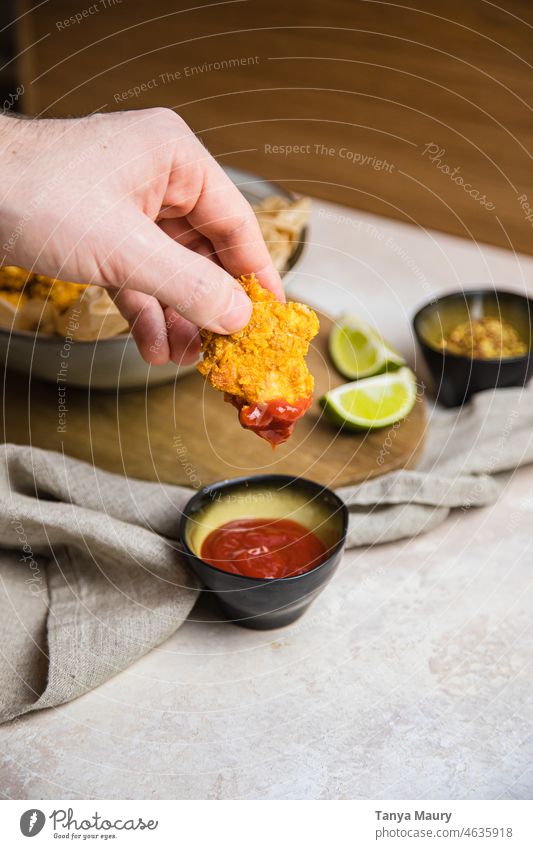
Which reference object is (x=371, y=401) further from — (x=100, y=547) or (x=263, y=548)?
(x=100, y=547)

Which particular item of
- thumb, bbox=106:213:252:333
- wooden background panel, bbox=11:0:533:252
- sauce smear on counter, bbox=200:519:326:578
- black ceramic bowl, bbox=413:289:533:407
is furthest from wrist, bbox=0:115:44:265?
wooden background panel, bbox=11:0:533:252

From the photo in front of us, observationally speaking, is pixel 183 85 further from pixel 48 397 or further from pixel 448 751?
pixel 448 751

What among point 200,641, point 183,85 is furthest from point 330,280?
point 183,85

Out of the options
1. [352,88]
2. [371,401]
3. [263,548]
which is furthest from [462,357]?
[352,88]

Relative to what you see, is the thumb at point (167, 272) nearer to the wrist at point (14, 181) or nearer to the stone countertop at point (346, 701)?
the wrist at point (14, 181)

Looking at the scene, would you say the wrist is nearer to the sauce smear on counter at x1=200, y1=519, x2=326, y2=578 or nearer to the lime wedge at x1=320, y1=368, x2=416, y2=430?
the sauce smear on counter at x1=200, y1=519, x2=326, y2=578
